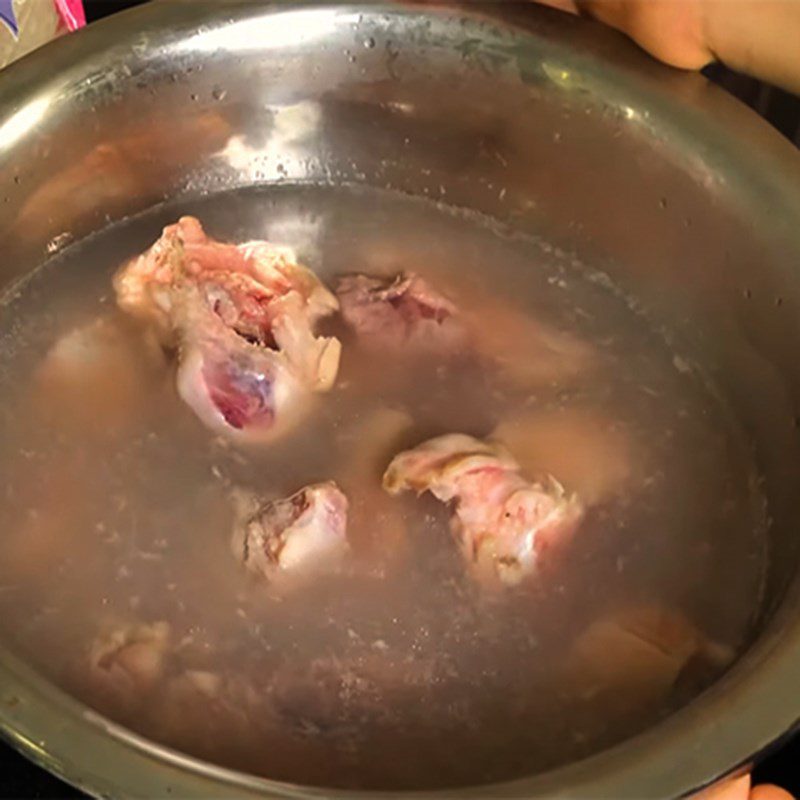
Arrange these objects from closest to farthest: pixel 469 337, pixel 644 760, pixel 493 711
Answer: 1. pixel 644 760
2. pixel 493 711
3. pixel 469 337

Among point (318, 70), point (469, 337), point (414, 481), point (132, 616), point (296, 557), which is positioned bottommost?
point (132, 616)

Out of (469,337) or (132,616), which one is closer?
(132,616)

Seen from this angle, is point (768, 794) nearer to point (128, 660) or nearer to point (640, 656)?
point (640, 656)

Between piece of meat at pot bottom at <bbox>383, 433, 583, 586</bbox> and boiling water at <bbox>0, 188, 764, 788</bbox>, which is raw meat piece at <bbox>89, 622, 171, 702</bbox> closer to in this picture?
boiling water at <bbox>0, 188, 764, 788</bbox>

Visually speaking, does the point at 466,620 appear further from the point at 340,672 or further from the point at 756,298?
the point at 756,298

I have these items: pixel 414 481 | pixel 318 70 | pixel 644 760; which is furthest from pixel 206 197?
pixel 644 760

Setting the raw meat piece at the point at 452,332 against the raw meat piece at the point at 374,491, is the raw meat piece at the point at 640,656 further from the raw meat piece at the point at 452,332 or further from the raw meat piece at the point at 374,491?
the raw meat piece at the point at 452,332

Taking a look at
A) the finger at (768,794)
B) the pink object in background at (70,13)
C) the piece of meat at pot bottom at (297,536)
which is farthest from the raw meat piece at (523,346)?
the pink object in background at (70,13)
